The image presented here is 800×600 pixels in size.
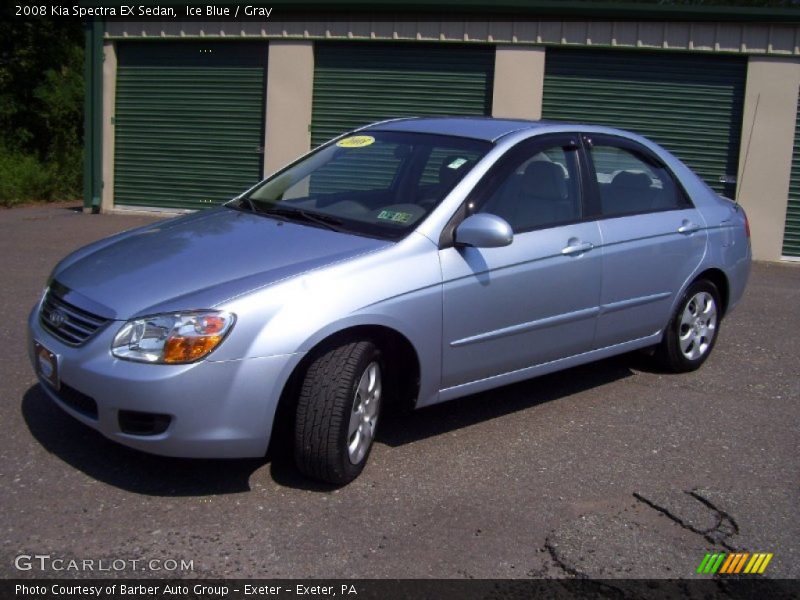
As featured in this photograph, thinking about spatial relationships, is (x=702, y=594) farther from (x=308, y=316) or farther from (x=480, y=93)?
(x=480, y=93)

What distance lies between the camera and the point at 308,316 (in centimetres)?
406

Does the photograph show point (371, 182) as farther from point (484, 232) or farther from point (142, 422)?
point (142, 422)

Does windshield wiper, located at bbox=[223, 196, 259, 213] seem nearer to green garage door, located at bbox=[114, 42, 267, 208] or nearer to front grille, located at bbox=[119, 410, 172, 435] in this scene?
front grille, located at bbox=[119, 410, 172, 435]

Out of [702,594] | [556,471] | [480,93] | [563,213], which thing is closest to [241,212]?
[563,213]

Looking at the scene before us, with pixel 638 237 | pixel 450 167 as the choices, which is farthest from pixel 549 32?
pixel 450 167

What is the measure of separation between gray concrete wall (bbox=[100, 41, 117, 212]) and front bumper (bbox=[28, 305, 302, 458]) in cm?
1125

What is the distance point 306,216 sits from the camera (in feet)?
16.4

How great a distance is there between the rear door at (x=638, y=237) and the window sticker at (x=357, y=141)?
51.8 inches

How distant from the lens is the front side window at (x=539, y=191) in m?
5.09

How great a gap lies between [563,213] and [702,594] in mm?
2406

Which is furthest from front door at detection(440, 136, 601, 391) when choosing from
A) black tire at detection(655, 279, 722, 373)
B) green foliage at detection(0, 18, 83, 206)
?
green foliage at detection(0, 18, 83, 206)

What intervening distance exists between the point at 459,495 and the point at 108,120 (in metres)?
11.9

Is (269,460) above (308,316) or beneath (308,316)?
beneath

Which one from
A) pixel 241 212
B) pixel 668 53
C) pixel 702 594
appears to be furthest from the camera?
pixel 668 53
